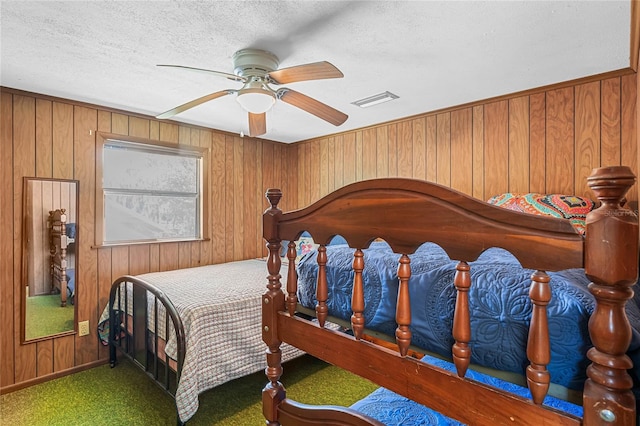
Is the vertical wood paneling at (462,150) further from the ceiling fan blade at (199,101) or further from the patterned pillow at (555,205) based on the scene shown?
the ceiling fan blade at (199,101)

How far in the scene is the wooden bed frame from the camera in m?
0.58

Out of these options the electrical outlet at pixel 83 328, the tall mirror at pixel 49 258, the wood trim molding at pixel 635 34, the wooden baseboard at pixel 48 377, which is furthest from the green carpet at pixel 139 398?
the wood trim molding at pixel 635 34

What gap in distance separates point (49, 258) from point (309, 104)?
8.06 feet

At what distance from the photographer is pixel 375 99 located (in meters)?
2.70

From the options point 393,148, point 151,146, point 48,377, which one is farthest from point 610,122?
point 48,377

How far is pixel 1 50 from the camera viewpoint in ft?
6.13

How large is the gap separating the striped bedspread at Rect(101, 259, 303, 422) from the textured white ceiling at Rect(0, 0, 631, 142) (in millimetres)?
1513

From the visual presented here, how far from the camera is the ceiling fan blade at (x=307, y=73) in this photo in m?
1.58

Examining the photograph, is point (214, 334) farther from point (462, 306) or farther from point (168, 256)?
point (462, 306)

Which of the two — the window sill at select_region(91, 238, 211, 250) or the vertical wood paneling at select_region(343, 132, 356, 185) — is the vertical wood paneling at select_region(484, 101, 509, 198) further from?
the window sill at select_region(91, 238, 211, 250)

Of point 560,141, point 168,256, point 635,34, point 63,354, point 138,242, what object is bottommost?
point 63,354

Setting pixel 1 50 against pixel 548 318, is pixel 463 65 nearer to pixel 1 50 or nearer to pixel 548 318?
pixel 548 318

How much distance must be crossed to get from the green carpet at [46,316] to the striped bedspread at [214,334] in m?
0.85

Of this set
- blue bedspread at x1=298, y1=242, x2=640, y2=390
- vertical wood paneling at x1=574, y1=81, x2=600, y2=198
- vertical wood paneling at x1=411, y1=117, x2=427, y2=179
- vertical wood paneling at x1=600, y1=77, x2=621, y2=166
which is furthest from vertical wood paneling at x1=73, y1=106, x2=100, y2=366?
vertical wood paneling at x1=600, y1=77, x2=621, y2=166
